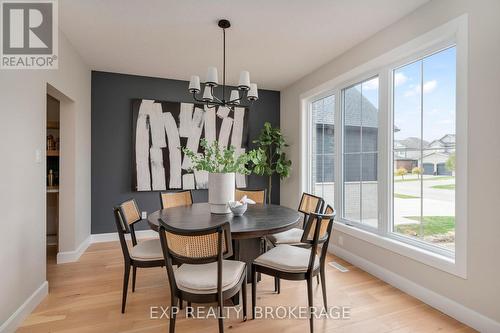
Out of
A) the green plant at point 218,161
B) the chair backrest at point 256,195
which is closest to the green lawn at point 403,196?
the chair backrest at point 256,195

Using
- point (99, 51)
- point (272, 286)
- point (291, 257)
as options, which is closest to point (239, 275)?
point (291, 257)

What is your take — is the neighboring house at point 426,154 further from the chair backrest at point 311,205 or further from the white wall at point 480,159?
the chair backrest at point 311,205

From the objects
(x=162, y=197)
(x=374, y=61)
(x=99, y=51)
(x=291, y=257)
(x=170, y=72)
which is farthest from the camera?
(x=170, y=72)

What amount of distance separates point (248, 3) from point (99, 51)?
2.14m

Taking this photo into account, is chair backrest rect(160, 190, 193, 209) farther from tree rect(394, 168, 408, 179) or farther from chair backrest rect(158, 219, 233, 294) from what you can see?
tree rect(394, 168, 408, 179)

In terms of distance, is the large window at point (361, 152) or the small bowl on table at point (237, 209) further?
the large window at point (361, 152)

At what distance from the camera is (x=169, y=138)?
14.0ft

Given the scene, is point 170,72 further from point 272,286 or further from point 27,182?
point 272,286

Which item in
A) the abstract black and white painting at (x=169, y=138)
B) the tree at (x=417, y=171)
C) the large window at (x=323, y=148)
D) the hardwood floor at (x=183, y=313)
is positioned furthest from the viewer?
the abstract black and white painting at (x=169, y=138)

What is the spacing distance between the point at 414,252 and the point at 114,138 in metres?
4.26

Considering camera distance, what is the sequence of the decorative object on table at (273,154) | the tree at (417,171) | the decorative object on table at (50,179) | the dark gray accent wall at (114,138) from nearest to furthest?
the tree at (417,171), the decorative object on table at (50,179), the dark gray accent wall at (114,138), the decorative object on table at (273,154)

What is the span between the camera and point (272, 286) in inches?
102

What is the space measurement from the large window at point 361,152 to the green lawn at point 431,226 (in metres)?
0.37

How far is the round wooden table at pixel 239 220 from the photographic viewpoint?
1.89m
